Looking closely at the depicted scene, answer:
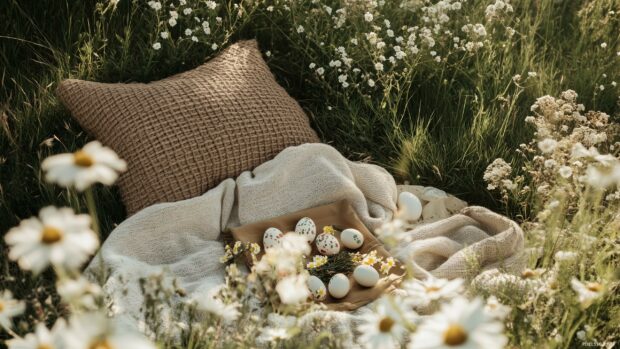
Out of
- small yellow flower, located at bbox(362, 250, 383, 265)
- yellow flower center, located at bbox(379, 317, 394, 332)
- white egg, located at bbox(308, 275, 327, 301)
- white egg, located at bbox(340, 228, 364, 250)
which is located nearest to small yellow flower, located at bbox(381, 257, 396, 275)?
small yellow flower, located at bbox(362, 250, 383, 265)

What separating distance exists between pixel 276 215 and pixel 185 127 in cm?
50

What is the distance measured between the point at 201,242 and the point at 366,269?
633mm

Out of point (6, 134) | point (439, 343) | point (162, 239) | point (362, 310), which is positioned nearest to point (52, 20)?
point (6, 134)

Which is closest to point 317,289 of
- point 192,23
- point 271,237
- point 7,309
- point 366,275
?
point 366,275

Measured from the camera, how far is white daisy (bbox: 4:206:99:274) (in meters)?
1.22

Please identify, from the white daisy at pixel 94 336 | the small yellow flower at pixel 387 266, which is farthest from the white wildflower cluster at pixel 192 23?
the white daisy at pixel 94 336

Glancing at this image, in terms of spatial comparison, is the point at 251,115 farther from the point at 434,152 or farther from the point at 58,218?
the point at 58,218

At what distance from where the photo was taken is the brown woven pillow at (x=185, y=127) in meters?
2.77

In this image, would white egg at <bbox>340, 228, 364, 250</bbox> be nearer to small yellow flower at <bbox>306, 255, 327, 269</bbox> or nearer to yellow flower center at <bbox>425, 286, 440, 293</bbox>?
small yellow flower at <bbox>306, 255, 327, 269</bbox>

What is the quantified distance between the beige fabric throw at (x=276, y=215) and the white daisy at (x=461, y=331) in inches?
49.8

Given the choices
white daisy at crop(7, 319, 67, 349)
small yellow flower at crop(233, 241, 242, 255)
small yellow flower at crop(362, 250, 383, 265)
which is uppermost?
white daisy at crop(7, 319, 67, 349)

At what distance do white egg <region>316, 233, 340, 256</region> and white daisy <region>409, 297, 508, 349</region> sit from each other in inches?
55.4

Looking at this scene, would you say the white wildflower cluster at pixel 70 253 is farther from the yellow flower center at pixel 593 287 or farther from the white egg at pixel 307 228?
the white egg at pixel 307 228

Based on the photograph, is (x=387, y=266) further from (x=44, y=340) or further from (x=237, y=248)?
(x=44, y=340)
